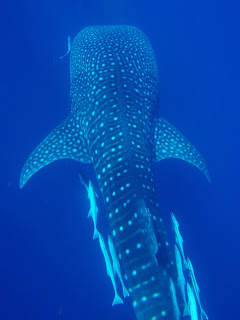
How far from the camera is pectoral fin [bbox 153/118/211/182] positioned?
5227mm

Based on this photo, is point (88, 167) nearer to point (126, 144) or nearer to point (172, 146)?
point (172, 146)

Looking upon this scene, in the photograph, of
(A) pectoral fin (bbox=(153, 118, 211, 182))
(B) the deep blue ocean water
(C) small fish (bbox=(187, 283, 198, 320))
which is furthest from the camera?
(B) the deep blue ocean water

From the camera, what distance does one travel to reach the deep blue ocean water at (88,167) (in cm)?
739

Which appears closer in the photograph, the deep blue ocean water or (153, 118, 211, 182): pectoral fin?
(153, 118, 211, 182): pectoral fin

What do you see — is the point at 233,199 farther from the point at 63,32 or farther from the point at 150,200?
the point at 63,32

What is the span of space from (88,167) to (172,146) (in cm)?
239

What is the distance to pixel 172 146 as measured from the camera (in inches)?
210

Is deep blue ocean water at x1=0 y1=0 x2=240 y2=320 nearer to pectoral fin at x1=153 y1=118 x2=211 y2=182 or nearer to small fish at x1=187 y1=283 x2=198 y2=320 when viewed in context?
pectoral fin at x1=153 y1=118 x2=211 y2=182

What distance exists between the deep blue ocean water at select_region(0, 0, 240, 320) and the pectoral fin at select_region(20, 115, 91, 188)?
1.70 meters

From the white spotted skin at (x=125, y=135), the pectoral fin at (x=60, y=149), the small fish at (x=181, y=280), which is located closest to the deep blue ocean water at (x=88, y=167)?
the pectoral fin at (x=60, y=149)

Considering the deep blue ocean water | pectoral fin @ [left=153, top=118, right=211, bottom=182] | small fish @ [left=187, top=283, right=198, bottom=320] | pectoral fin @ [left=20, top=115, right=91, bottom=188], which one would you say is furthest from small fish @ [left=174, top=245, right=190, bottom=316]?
the deep blue ocean water

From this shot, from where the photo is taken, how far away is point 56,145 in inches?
213

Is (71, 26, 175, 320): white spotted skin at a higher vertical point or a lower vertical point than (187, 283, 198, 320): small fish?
higher

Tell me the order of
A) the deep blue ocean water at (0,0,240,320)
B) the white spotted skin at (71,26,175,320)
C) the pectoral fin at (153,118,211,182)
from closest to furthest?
the white spotted skin at (71,26,175,320)
the pectoral fin at (153,118,211,182)
the deep blue ocean water at (0,0,240,320)
